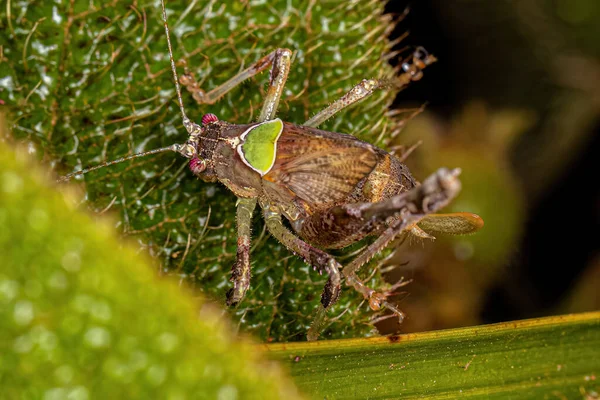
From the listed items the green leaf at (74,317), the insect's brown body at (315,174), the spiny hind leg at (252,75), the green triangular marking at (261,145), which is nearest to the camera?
the green leaf at (74,317)

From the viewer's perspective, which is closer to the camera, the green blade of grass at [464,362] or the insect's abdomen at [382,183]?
the green blade of grass at [464,362]

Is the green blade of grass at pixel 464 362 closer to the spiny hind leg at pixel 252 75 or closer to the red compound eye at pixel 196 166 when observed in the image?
the red compound eye at pixel 196 166

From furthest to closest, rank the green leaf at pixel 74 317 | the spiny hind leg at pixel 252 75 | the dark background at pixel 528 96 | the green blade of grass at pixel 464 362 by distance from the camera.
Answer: the dark background at pixel 528 96
the spiny hind leg at pixel 252 75
the green blade of grass at pixel 464 362
the green leaf at pixel 74 317

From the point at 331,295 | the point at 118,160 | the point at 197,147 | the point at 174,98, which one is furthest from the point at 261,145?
the point at 331,295

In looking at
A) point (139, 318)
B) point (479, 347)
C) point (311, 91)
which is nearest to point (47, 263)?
point (139, 318)

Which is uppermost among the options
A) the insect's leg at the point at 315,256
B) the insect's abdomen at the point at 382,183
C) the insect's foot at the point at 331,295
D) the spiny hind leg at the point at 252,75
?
the spiny hind leg at the point at 252,75

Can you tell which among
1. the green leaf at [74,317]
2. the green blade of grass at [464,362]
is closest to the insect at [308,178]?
the green blade of grass at [464,362]

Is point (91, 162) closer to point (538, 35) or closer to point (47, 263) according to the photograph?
point (47, 263)

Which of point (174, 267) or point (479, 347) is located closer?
point (479, 347)
